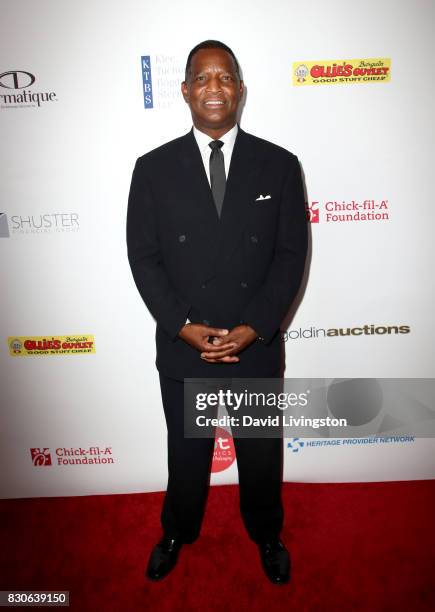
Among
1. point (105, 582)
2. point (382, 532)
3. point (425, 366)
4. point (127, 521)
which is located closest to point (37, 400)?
point (127, 521)

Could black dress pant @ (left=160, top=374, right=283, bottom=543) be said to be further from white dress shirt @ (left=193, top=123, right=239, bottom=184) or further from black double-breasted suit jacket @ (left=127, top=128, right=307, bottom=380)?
white dress shirt @ (left=193, top=123, right=239, bottom=184)

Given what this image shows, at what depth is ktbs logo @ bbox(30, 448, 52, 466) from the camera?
8.89 ft

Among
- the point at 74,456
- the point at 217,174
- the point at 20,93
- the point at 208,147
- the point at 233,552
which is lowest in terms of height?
the point at 233,552

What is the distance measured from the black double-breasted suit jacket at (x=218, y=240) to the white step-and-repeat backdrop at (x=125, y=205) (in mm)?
464

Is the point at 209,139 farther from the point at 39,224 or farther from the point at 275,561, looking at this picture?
the point at 275,561

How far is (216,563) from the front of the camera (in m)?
2.21

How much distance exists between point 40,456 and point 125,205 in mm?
1611

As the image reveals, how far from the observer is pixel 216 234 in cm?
174

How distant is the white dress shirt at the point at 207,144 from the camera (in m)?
1.80

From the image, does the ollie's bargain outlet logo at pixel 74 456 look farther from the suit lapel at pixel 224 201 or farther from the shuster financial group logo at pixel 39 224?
the suit lapel at pixel 224 201

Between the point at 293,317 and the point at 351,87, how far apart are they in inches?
46.3

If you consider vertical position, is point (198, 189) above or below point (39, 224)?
above

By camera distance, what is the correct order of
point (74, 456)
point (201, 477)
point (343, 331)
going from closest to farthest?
point (201, 477)
point (343, 331)
point (74, 456)

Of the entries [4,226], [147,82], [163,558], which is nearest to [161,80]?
[147,82]
